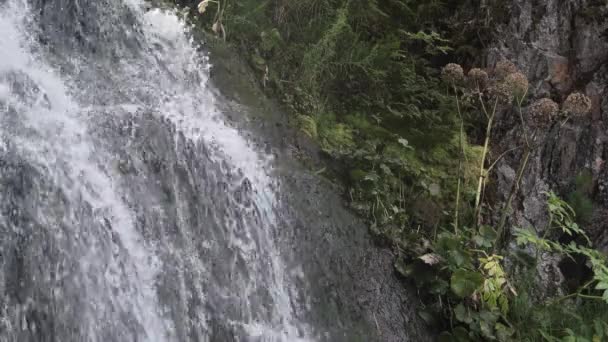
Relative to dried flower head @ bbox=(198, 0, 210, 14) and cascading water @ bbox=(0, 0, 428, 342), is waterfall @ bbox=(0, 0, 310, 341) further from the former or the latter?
dried flower head @ bbox=(198, 0, 210, 14)

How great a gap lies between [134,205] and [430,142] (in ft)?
8.21

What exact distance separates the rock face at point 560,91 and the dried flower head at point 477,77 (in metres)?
0.99

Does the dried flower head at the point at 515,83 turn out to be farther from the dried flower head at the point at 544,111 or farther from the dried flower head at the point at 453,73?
the dried flower head at the point at 453,73

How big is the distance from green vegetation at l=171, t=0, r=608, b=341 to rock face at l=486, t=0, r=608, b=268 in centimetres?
11

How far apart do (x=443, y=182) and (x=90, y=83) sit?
251 cm

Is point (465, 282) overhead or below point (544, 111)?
below

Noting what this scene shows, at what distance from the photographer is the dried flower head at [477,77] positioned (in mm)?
3727

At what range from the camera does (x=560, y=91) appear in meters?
5.02

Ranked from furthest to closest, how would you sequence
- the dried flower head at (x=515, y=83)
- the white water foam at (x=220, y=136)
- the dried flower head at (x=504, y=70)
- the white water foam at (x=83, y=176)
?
the dried flower head at (x=504, y=70) < the dried flower head at (x=515, y=83) < the white water foam at (x=220, y=136) < the white water foam at (x=83, y=176)

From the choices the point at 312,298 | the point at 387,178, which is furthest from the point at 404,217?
the point at 312,298

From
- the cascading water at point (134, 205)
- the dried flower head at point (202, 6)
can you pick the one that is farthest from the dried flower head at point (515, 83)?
the dried flower head at point (202, 6)

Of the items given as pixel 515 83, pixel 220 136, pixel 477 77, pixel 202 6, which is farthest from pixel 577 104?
pixel 202 6

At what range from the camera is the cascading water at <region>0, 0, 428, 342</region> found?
2.38 meters

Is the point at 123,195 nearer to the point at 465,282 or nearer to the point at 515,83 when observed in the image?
the point at 465,282
